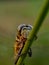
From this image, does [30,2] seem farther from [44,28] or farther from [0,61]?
[0,61]

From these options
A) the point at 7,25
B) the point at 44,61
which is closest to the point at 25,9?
the point at 7,25

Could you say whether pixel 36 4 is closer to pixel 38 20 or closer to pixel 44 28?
pixel 44 28

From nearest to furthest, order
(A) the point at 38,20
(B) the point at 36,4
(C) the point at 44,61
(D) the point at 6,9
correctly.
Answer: (A) the point at 38,20 → (C) the point at 44,61 → (B) the point at 36,4 → (D) the point at 6,9

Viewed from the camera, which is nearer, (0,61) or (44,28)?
(0,61)

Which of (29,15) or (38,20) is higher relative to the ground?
(38,20)

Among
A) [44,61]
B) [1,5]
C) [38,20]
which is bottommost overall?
[44,61]

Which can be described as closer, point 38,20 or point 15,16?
point 38,20

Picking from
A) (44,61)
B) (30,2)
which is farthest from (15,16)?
(44,61)

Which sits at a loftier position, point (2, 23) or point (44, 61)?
point (2, 23)

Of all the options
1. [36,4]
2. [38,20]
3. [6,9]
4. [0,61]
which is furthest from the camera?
[6,9]
